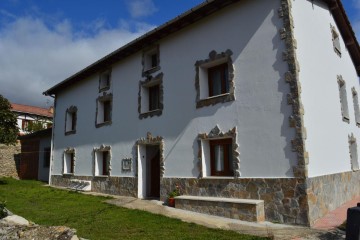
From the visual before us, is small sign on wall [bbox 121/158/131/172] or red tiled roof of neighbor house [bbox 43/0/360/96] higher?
red tiled roof of neighbor house [bbox 43/0/360/96]

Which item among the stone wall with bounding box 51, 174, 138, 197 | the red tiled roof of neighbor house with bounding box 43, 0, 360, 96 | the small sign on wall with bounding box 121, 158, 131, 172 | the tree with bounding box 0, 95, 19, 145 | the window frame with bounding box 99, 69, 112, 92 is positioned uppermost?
the red tiled roof of neighbor house with bounding box 43, 0, 360, 96

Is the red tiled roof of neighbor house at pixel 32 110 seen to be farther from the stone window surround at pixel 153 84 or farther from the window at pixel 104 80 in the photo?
the stone window surround at pixel 153 84

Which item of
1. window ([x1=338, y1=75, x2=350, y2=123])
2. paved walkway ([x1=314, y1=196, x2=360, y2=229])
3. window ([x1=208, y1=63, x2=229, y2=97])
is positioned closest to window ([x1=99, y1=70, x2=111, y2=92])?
window ([x1=208, y1=63, x2=229, y2=97])

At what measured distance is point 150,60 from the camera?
12750 millimetres

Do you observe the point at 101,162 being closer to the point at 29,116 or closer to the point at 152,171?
the point at 152,171

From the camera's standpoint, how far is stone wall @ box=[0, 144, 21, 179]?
21406mm

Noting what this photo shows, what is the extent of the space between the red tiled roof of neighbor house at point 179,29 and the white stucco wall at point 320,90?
Result: 832 millimetres

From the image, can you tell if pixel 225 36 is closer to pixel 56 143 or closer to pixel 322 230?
pixel 322 230

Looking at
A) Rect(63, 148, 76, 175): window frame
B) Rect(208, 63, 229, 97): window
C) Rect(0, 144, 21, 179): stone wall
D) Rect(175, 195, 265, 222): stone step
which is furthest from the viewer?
Rect(0, 144, 21, 179): stone wall

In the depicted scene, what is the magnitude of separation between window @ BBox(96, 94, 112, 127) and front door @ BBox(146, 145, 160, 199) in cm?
329

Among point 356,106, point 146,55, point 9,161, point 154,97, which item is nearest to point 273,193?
point 154,97

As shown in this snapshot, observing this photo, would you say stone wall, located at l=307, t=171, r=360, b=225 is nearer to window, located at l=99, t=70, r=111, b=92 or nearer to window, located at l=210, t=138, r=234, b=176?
window, located at l=210, t=138, r=234, b=176

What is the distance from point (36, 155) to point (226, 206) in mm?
17477

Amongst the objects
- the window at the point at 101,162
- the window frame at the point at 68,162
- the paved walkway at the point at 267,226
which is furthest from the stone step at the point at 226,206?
the window frame at the point at 68,162
